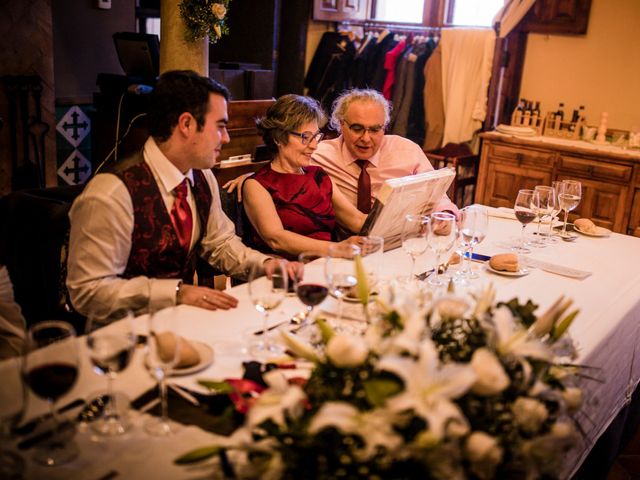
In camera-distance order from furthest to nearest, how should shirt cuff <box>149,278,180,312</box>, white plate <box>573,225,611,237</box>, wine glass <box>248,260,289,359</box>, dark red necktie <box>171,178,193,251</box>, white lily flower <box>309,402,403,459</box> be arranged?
white plate <box>573,225,611,237</box>
dark red necktie <box>171,178,193,251</box>
shirt cuff <box>149,278,180,312</box>
wine glass <box>248,260,289,359</box>
white lily flower <box>309,402,403,459</box>

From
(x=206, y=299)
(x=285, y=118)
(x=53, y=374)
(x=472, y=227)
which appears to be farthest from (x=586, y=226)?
(x=53, y=374)

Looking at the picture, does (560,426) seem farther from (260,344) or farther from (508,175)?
(508,175)

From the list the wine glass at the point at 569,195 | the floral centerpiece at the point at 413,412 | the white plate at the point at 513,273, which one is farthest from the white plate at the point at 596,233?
the floral centerpiece at the point at 413,412

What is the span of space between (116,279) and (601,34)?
182 inches

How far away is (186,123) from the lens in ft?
7.09

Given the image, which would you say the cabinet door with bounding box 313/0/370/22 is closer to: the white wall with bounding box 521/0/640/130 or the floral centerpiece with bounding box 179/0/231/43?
the white wall with bounding box 521/0/640/130

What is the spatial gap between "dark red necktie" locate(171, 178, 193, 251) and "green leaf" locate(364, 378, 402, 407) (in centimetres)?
127

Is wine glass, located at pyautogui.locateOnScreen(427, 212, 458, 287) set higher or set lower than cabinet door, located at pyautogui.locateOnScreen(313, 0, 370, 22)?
lower

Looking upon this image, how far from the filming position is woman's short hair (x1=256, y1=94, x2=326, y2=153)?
270cm

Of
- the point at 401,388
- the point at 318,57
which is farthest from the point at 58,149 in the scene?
the point at 401,388

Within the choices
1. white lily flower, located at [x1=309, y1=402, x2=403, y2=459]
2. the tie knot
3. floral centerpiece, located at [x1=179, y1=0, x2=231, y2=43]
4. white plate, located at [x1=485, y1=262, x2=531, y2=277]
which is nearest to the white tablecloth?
white plate, located at [x1=485, y1=262, x2=531, y2=277]

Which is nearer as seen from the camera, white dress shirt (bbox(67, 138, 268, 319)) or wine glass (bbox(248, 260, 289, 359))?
wine glass (bbox(248, 260, 289, 359))

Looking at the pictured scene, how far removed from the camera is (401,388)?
108 centimetres

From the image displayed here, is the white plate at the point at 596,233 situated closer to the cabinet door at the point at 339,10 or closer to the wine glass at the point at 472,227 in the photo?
the wine glass at the point at 472,227
